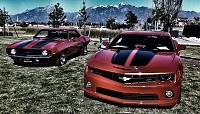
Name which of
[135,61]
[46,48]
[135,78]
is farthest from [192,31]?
[135,78]

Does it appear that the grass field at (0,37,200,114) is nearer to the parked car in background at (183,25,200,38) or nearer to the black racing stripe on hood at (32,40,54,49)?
the black racing stripe on hood at (32,40,54,49)

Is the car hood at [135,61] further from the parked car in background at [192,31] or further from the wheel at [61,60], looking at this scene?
the parked car in background at [192,31]

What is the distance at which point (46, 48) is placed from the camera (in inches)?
388

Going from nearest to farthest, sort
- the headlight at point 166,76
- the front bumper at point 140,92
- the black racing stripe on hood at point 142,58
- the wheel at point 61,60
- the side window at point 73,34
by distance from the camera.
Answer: the front bumper at point 140,92, the headlight at point 166,76, the black racing stripe on hood at point 142,58, the wheel at point 61,60, the side window at point 73,34

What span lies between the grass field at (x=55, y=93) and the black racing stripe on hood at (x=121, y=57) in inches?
37.4

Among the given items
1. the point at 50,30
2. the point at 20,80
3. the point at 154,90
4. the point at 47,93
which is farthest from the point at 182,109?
the point at 50,30

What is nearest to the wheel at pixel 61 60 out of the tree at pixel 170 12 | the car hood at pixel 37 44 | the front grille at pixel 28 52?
the car hood at pixel 37 44

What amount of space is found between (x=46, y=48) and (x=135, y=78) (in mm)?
4890

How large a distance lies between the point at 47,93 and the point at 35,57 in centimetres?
309

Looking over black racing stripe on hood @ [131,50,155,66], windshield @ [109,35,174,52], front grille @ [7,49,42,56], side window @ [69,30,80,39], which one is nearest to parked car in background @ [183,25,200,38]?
side window @ [69,30,80,39]

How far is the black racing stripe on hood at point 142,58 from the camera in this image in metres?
5.97

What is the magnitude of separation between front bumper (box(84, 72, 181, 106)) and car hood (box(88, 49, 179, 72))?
0.29m

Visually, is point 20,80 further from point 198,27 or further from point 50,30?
point 198,27

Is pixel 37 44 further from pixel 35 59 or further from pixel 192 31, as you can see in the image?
pixel 192 31
